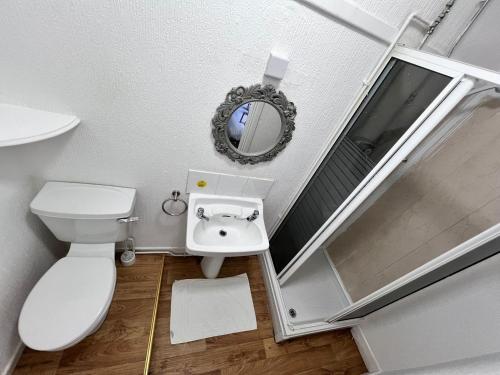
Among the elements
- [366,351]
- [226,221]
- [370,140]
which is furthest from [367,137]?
[366,351]

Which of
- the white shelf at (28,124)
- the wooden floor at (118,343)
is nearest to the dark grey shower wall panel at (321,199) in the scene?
the wooden floor at (118,343)

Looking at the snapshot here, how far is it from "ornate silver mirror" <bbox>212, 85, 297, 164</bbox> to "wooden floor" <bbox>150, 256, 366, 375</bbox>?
1065 millimetres

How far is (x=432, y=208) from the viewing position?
44.3 inches

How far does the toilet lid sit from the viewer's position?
Result: 844 mm

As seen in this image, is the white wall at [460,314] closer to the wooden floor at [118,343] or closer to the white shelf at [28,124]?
the wooden floor at [118,343]

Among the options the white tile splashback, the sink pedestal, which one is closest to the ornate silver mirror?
the white tile splashback

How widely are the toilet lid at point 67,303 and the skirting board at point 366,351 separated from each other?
1.72 m

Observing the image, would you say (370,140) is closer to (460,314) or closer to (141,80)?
(460,314)

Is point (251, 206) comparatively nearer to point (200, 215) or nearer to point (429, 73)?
point (200, 215)

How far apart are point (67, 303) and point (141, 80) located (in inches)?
41.2

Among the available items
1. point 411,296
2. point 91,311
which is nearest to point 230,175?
point 91,311

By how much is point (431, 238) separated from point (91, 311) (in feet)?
5.72

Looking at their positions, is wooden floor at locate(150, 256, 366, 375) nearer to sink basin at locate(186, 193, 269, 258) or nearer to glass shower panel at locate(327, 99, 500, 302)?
glass shower panel at locate(327, 99, 500, 302)

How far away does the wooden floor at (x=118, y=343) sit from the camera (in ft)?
3.45
